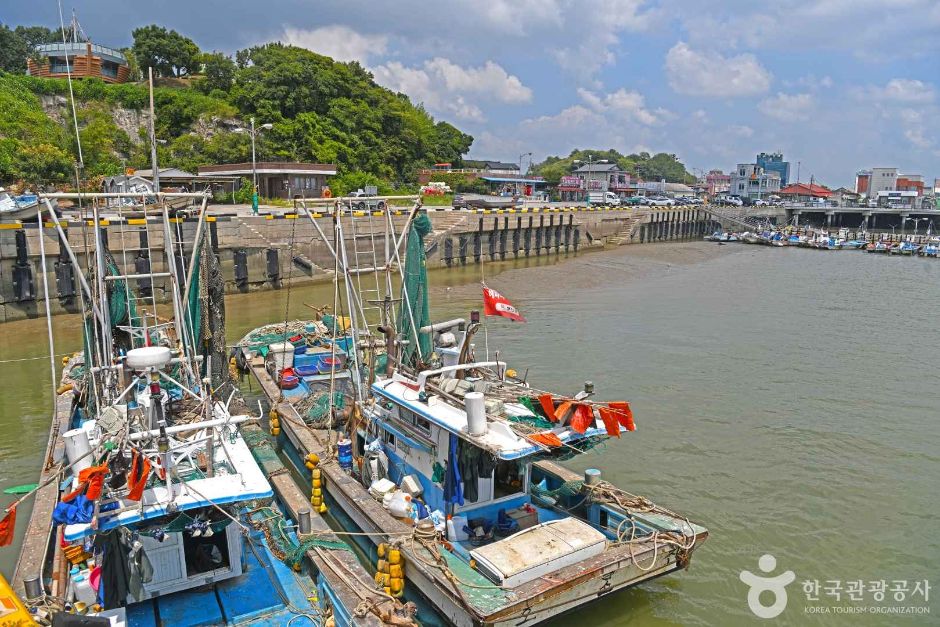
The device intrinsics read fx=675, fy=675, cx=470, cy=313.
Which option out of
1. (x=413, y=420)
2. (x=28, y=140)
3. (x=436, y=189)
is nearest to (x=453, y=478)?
(x=413, y=420)

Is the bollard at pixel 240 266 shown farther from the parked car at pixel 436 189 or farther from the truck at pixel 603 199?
the truck at pixel 603 199

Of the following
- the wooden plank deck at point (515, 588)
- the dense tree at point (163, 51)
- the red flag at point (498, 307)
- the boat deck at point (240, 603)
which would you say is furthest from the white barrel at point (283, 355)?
the dense tree at point (163, 51)

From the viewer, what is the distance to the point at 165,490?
7.62 m

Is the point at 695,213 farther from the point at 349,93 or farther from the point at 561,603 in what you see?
the point at 561,603

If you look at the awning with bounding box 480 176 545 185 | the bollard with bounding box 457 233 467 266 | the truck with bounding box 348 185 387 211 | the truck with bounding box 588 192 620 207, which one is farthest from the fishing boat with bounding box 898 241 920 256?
the truck with bounding box 348 185 387 211

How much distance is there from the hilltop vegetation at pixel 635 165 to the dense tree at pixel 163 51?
6582 centimetres

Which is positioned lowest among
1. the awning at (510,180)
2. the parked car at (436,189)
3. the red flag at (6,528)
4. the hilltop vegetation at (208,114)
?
the red flag at (6,528)

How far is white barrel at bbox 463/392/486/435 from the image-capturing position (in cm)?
897

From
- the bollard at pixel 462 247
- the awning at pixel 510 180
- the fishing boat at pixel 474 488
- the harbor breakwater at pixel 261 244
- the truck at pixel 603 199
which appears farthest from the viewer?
the awning at pixel 510 180

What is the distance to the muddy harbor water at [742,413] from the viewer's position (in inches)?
445

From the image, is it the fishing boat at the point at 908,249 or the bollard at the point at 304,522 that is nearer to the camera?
the bollard at the point at 304,522

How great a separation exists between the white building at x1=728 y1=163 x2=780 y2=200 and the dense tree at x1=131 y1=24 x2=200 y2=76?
8890 centimetres

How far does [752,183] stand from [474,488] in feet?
403

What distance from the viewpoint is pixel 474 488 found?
9.53 m
